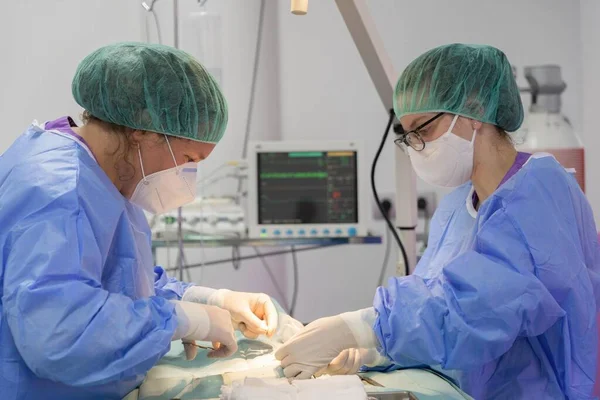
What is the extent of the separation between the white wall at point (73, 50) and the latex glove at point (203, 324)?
1692 millimetres

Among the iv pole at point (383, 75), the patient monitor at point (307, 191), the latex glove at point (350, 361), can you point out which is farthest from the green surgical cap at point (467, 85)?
the patient monitor at point (307, 191)

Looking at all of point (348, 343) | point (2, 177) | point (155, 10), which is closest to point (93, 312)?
point (2, 177)

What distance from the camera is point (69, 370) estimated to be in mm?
1062

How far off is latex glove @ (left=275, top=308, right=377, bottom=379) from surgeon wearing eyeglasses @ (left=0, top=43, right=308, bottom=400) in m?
0.14

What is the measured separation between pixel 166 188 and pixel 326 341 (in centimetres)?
47

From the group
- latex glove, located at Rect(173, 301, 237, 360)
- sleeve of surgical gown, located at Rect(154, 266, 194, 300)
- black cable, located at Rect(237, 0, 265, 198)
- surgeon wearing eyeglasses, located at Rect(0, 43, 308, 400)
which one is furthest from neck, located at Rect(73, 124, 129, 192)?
black cable, located at Rect(237, 0, 265, 198)

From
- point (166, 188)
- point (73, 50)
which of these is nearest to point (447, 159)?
point (166, 188)

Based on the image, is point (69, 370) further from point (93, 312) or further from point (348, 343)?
point (348, 343)

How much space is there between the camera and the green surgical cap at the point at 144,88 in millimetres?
1273

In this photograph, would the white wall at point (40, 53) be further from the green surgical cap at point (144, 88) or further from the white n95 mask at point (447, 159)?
the white n95 mask at point (447, 159)

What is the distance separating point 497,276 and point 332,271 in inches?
89.6

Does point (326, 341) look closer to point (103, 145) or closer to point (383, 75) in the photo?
point (103, 145)

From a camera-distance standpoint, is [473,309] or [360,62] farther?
[360,62]

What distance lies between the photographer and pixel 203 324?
1306 mm
